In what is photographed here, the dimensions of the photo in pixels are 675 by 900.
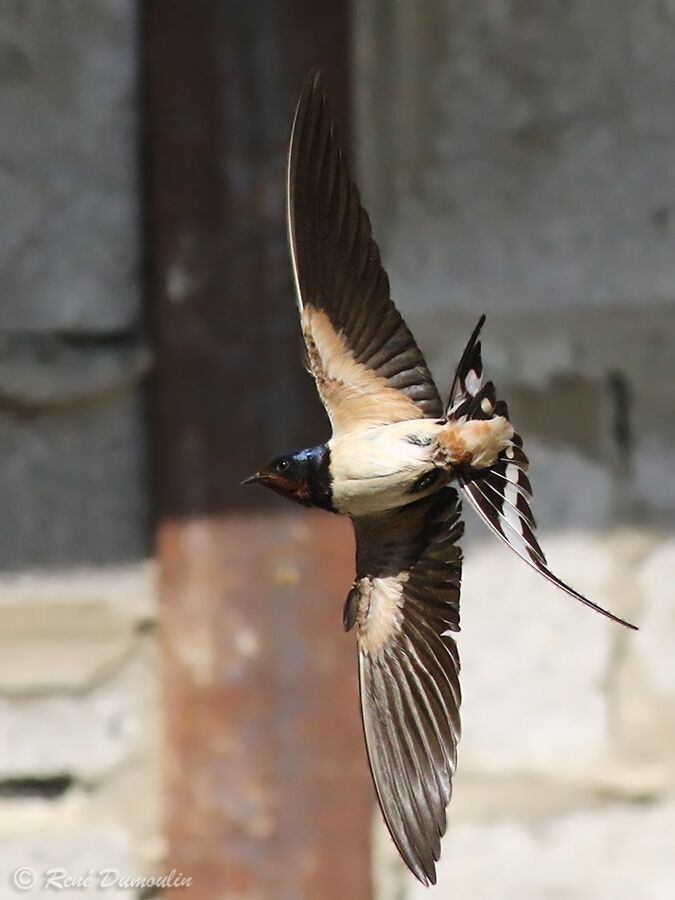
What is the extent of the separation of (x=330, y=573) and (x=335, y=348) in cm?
35

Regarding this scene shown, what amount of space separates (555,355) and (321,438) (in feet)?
0.53

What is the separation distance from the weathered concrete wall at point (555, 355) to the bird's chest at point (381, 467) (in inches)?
14.0

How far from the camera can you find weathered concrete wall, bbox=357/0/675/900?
100 centimetres

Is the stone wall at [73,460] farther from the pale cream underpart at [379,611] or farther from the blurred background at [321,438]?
the pale cream underpart at [379,611]

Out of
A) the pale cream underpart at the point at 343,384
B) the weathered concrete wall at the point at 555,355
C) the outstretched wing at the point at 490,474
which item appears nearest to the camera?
the outstretched wing at the point at 490,474

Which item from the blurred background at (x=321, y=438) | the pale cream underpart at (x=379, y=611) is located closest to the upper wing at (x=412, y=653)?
the pale cream underpart at (x=379, y=611)

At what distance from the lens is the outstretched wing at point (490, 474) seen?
578 mm

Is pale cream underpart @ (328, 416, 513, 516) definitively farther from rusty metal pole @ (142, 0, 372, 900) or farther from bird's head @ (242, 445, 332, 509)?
rusty metal pole @ (142, 0, 372, 900)

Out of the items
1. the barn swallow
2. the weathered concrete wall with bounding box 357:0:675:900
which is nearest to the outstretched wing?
the barn swallow

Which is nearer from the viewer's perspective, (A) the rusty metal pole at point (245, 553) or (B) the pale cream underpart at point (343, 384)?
(B) the pale cream underpart at point (343, 384)

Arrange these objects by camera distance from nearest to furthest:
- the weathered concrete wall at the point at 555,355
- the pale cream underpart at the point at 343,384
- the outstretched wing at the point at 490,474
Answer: the outstretched wing at the point at 490,474 < the pale cream underpart at the point at 343,384 < the weathered concrete wall at the point at 555,355

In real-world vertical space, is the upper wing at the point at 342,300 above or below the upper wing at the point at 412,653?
above

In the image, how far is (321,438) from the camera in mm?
1013

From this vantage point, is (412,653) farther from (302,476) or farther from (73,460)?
(73,460)
